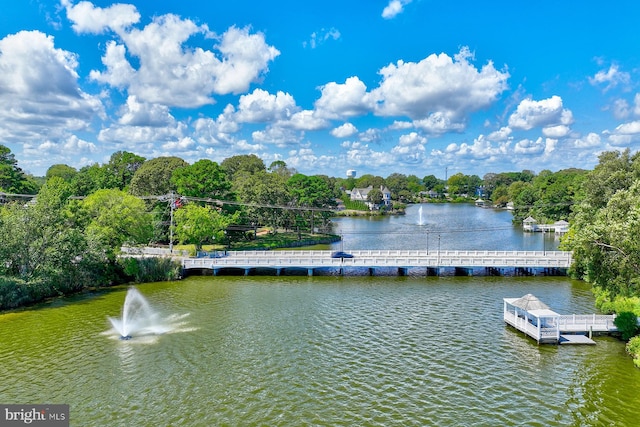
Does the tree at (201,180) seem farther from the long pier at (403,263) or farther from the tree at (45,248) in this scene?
the tree at (45,248)

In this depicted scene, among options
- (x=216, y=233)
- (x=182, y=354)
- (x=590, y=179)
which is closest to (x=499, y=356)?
(x=182, y=354)

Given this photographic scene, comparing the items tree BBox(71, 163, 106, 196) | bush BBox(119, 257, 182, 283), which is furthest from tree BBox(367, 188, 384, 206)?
bush BBox(119, 257, 182, 283)

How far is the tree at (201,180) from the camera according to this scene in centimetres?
6231

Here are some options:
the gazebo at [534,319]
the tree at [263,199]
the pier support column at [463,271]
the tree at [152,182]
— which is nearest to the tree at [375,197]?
the tree at [263,199]

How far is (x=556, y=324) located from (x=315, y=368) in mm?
14292

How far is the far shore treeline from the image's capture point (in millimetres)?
24344

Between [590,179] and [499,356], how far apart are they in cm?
3280

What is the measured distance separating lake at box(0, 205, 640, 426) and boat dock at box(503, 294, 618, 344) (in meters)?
0.64

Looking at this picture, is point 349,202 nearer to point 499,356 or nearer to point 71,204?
point 71,204

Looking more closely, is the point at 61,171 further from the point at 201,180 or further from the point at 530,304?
the point at 530,304

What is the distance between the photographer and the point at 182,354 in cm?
2416

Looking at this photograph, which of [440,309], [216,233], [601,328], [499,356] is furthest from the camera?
[216,233]

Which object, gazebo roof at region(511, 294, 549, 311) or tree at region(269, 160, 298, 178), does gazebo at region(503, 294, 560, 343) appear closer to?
gazebo roof at region(511, 294, 549, 311)

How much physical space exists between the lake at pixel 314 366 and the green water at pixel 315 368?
0.08 meters
